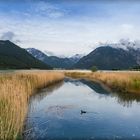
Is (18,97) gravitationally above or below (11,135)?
above

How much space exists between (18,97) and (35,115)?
3.05 meters

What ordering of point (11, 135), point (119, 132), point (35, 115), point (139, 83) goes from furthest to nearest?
point (139, 83) < point (35, 115) < point (119, 132) < point (11, 135)

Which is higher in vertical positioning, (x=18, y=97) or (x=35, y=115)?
(x=18, y=97)

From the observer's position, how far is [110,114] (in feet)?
54.1

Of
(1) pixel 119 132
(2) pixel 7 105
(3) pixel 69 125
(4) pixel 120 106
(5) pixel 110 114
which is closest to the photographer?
(2) pixel 7 105

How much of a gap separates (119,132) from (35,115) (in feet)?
14.8

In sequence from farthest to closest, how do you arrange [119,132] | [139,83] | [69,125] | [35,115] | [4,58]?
[4,58]
[139,83]
[35,115]
[69,125]
[119,132]

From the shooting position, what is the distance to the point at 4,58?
18825 cm

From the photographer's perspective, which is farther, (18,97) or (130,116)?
(130,116)

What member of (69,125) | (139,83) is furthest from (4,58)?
(69,125)

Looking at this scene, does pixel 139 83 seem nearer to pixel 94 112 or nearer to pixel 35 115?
pixel 94 112

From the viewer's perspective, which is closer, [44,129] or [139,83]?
[44,129]

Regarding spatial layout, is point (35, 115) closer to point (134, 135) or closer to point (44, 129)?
point (44, 129)

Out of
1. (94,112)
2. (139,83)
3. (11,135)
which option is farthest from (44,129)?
(139,83)
